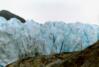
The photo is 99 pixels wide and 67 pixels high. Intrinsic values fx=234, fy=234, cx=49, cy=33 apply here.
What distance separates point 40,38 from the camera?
1.40 metres

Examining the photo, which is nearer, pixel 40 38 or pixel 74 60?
pixel 74 60

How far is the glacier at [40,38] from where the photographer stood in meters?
1.33

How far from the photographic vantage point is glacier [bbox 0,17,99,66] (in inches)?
52.2

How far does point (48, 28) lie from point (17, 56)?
30 cm

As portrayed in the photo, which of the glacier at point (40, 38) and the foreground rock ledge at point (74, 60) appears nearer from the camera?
the foreground rock ledge at point (74, 60)

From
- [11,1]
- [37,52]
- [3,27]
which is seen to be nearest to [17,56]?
[37,52]

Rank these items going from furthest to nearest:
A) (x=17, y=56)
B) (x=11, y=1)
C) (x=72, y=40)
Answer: (x=11, y=1), (x=72, y=40), (x=17, y=56)

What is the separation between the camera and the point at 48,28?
58.9 inches

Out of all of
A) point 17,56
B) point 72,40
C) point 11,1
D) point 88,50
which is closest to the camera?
point 88,50

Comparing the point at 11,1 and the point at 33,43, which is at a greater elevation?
the point at 11,1

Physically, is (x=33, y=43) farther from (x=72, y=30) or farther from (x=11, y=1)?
(x=11, y=1)

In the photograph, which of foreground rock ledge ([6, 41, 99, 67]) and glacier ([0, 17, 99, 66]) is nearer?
foreground rock ledge ([6, 41, 99, 67])

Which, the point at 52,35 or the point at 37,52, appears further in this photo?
the point at 52,35

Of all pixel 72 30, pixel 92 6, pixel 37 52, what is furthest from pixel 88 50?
pixel 92 6
